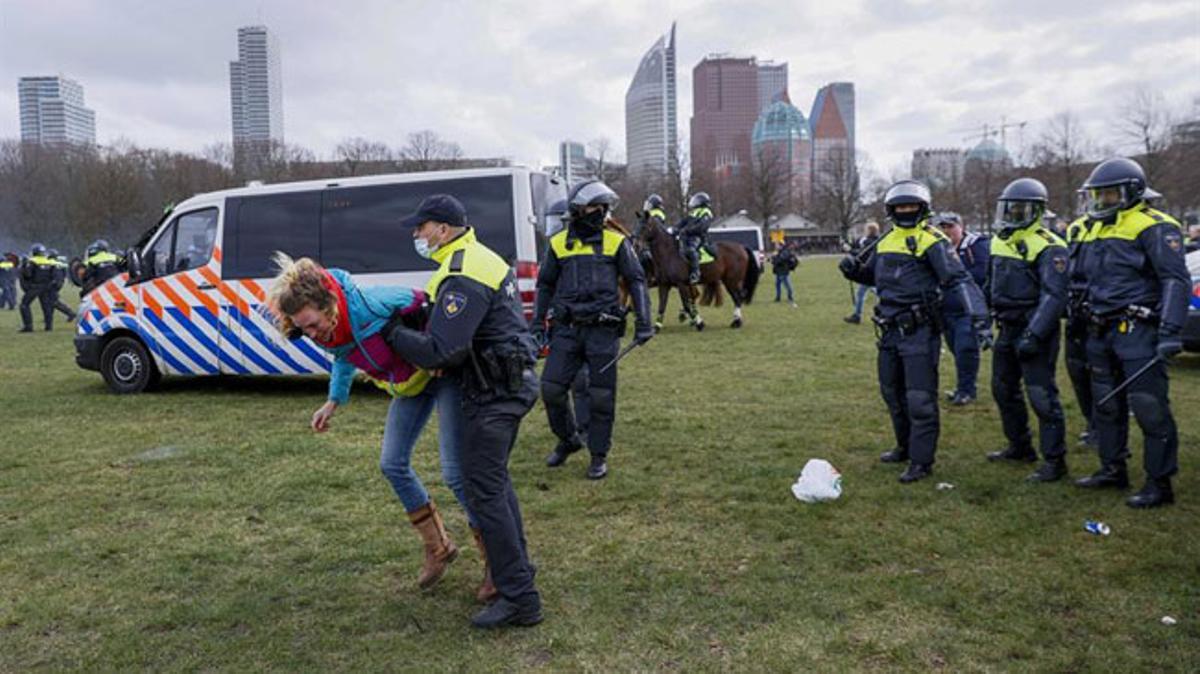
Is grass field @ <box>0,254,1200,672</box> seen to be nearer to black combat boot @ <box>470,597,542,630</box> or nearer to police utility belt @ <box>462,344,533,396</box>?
black combat boot @ <box>470,597,542,630</box>

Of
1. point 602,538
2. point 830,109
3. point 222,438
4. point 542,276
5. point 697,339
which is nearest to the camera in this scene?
point 602,538

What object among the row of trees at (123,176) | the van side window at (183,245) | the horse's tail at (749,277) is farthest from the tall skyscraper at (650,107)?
the van side window at (183,245)

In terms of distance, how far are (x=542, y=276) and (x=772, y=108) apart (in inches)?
5914

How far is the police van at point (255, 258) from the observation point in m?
9.89

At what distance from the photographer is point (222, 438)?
27.4ft

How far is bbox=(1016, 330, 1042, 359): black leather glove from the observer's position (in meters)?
6.18

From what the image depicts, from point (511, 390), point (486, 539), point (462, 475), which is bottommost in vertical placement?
point (486, 539)

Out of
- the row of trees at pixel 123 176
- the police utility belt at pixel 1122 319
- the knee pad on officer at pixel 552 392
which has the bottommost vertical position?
the knee pad on officer at pixel 552 392

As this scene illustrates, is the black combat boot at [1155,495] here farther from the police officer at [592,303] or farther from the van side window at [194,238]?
the van side window at [194,238]

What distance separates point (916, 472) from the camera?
6.39 m

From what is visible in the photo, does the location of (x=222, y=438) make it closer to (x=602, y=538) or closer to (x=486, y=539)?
(x=602, y=538)

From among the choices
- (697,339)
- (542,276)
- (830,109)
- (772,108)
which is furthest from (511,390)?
(830,109)

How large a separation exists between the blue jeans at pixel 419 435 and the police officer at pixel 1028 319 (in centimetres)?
403

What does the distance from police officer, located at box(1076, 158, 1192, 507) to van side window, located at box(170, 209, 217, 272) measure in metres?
8.75
